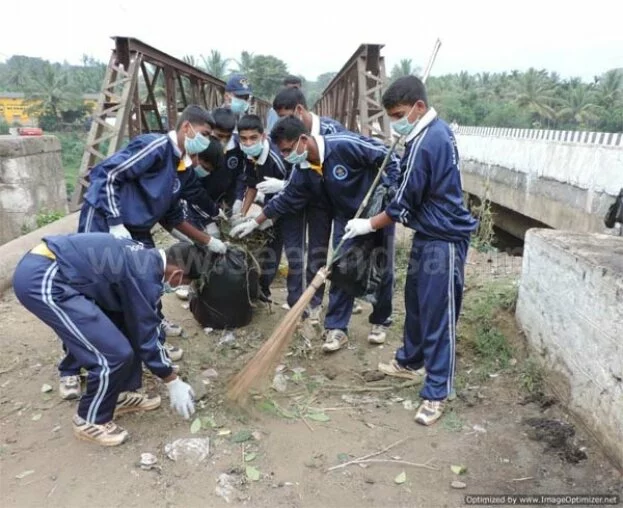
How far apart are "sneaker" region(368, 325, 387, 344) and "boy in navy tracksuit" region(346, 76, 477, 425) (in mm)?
843

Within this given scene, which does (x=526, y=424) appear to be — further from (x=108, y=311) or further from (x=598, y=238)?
(x=108, y=311)

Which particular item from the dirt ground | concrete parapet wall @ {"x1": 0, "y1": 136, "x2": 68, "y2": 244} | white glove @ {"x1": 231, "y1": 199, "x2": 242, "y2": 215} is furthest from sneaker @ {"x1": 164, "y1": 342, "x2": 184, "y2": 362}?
concrete parapet wall @ {"x1": 0, "y1": 136, "x2": 68, "y2": 244}

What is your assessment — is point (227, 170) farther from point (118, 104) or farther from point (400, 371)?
point (118, 104)

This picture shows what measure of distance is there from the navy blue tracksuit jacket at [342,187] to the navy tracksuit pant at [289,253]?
212mm

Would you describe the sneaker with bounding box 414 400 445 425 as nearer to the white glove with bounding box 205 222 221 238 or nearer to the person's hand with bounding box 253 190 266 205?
the white glove with bounding box 205 222 221 238

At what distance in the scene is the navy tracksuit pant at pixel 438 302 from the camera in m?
2.90

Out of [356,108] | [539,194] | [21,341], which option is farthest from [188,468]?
[539,194]

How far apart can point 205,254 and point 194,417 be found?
4.09ft

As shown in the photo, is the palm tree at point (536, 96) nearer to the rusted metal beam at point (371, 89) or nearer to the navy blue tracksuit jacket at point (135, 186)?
the rusted metal beam at point (371, 89)

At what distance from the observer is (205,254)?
376 cm

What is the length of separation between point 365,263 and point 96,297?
1788 millimetres

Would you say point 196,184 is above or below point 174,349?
above

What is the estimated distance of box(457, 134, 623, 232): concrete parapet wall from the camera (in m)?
7.46

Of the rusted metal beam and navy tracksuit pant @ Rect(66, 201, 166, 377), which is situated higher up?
the rusted metal beam
